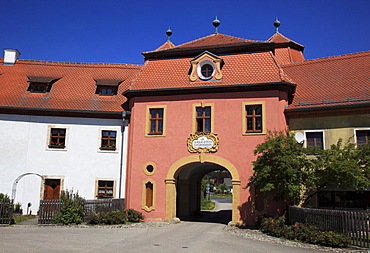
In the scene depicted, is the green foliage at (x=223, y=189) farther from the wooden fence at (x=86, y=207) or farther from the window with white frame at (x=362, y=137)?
the window with white frame at (x=362, y=137)

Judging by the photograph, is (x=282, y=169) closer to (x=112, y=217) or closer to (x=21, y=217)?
(x=112, y=217)

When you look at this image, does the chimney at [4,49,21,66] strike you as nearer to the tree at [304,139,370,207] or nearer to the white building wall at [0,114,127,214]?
the white building wall at [0,114,127,214]

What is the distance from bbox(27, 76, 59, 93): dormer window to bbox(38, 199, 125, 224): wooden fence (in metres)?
8.62

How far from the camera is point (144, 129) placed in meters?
21.3

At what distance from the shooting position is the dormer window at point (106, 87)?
24031 mm

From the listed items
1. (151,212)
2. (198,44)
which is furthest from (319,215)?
(198,44)

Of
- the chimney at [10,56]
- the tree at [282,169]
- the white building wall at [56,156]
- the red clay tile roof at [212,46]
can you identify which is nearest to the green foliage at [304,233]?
the tree at [282,169]

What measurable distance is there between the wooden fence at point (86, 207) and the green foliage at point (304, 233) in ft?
25.4

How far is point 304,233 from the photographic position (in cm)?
1417

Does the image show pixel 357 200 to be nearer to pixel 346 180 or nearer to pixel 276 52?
pixel 346 180

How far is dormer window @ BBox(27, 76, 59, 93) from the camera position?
78.5 ft

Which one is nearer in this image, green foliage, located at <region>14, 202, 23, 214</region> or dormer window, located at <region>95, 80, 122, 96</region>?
green foliage, located at <region>14, 202, 23, 214</region>

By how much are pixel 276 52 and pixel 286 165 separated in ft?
44.2

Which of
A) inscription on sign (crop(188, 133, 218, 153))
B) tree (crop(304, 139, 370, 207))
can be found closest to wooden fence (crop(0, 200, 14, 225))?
inscription on sign (crop(188, 133, 218, 153))
